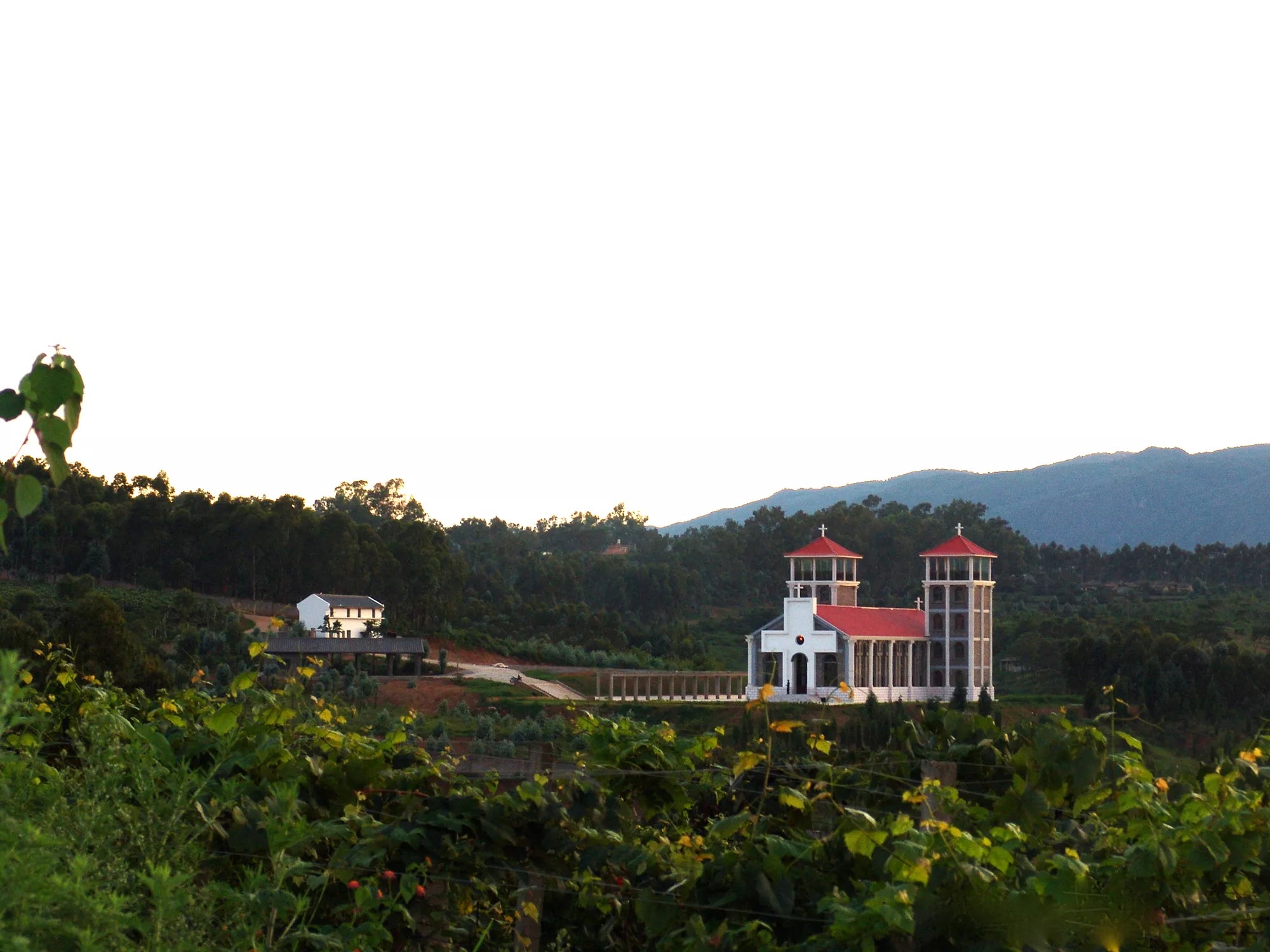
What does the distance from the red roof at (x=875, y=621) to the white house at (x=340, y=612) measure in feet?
55.0

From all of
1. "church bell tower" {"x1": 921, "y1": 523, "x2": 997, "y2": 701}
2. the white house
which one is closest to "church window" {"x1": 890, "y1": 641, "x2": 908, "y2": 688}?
"church bell tower" {"x1": 921, "y1": 523, "x2": 997, "y2": 701}

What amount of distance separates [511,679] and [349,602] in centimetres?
902

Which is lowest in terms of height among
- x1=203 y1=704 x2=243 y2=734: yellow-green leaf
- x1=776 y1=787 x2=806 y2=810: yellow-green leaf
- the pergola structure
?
the pergola structure

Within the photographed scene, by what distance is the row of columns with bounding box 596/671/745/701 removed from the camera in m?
38.1

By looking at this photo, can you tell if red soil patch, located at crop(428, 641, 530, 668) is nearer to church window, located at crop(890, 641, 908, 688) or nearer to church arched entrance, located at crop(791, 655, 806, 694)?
church arched entrance, located at crop(791, 655, 806, 694)

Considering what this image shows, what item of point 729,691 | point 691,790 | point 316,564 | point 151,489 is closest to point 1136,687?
point 729,691

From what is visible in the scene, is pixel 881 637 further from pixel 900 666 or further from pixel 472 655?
pixel 472 655

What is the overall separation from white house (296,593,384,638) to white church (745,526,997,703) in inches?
582

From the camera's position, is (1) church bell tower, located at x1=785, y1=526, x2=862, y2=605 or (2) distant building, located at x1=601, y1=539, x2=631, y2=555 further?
(2) distant building, located at x1=601, y1=539, x2=631, y2=555

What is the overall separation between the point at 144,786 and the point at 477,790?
1.20 m

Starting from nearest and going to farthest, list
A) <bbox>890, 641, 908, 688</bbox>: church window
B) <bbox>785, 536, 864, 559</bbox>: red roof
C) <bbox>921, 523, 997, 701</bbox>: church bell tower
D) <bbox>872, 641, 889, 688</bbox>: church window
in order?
<bbox>872, 641, 889, 688</bbox>: church window → <bbox>921, 523, 997, 701</bbox>: church bell tower → <bbox>890, 641, 908, 688</bbox>: church window → <bbox>785, 536, 864, 559</bbox>: red roof

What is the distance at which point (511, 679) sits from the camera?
1639 inches

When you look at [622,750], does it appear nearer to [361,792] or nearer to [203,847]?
[361,792]

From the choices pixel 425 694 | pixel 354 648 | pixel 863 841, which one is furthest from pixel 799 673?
pixel 863 841
